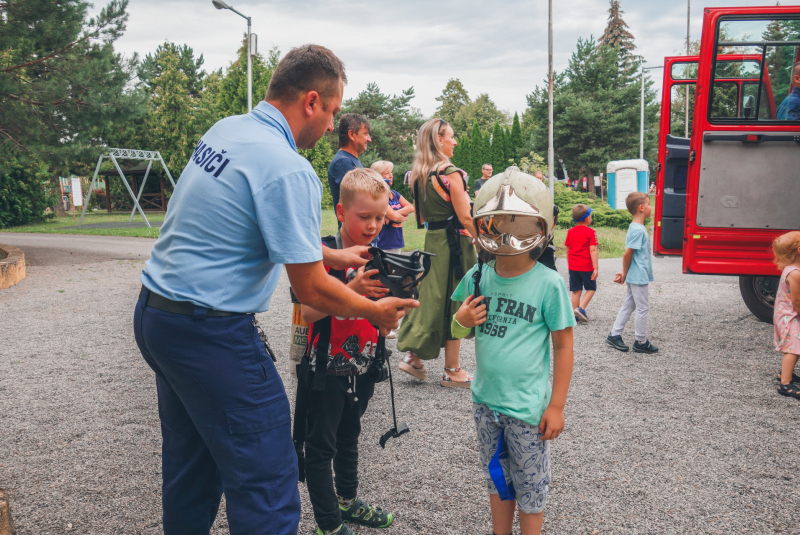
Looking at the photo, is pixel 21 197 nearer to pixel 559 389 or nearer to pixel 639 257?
pixel 639 257

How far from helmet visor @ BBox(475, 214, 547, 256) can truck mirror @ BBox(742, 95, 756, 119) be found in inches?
201

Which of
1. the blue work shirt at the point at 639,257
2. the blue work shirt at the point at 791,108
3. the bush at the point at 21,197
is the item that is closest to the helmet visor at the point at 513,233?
the blue work shirt at the point at 639,257

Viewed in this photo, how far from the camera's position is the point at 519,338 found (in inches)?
86.2

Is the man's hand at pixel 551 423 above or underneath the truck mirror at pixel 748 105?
underneath

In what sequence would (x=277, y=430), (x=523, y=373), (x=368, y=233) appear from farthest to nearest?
1. (x=368, y=233)
2. (x=523, y=373)
3. (x=277, y=430)

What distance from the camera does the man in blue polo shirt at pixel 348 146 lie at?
467 centimetres

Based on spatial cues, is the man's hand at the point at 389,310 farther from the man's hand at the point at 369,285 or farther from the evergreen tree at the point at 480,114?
the evergreen tree at the point at 480,114

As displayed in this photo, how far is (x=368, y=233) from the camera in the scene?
8.13 feet

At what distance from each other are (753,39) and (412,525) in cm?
633

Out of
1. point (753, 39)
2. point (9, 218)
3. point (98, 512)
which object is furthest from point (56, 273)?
point (9, 218)

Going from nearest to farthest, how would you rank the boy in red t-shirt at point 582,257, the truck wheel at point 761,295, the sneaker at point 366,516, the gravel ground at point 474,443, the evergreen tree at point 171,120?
1. the sneaker at point 366,516
2. the gravel ground at point 474,443
3. the truck wheel at point 761,295
4. the boy in red t-shirt at point 582,257
5. the evergreen tree at point 171,120

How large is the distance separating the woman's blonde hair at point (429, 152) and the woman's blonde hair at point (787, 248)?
2660 millimetres

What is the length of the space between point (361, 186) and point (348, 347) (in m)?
0.69

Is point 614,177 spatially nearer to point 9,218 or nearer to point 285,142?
point 285,142
